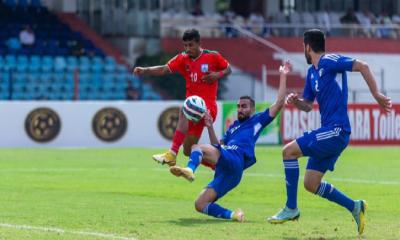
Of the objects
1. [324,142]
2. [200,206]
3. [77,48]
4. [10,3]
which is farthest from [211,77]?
[10,3]

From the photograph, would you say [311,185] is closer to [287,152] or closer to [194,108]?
[287,152]

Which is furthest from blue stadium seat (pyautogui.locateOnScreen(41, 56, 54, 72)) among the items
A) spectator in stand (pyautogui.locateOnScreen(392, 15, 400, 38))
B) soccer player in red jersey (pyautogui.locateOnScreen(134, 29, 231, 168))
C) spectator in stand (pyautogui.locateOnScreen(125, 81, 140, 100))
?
soccer player in red jersey (pyautogui.locateOnScreen(134, 29, 231, 168))

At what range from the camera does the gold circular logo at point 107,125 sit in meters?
34.6

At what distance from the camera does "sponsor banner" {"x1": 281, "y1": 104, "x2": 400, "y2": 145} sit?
3672 centimetres

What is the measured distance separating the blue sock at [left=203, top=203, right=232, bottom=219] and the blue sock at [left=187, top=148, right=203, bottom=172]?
0.70 meters

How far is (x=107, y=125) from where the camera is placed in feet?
114

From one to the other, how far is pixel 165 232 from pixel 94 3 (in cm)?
3408

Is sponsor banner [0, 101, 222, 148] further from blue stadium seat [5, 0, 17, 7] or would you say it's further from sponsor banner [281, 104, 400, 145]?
blue stadium seat [5, 0, 17, 7]

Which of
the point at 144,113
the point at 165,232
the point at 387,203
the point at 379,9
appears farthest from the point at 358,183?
the point at 379,9

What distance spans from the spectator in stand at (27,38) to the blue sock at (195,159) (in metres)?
29.0

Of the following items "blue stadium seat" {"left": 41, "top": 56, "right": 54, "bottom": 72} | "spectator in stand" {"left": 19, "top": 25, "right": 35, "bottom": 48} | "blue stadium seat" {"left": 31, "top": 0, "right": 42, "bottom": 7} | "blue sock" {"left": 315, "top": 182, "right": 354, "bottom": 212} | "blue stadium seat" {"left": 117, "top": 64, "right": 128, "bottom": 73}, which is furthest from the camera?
"blue stadium seat" {"left": 31, "top": 0, "right": 42, "bottom": 7}

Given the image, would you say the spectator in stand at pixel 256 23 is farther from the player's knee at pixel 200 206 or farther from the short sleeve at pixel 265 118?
the player's knee at pixel 200 206

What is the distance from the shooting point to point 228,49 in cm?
4497

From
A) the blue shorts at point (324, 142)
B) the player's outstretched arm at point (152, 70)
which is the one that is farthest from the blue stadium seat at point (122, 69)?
the blue shorts at point (324, 142)
